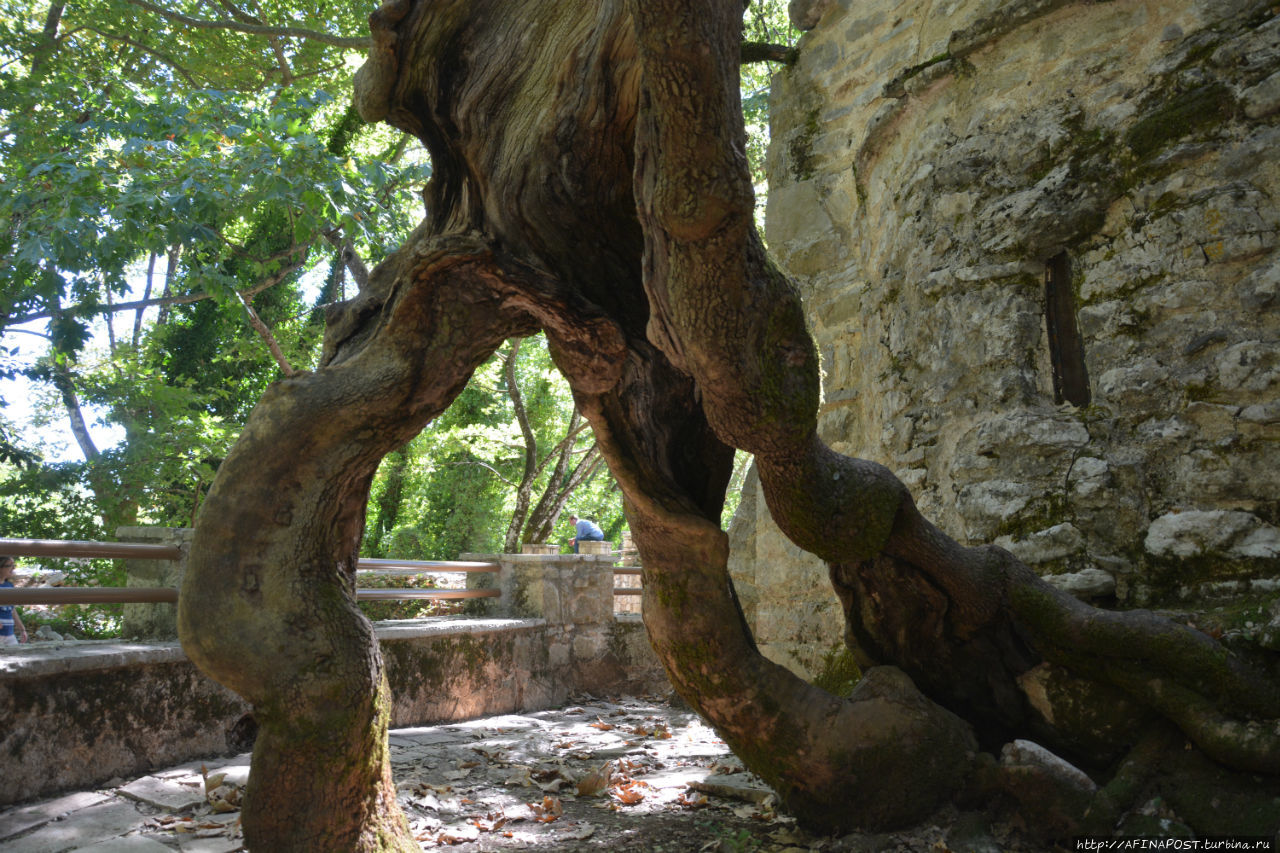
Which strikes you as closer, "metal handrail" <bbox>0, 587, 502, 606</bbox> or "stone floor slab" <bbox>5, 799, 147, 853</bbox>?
"stone floor slab" <bbox>5, 799, 147, 853</bbox>

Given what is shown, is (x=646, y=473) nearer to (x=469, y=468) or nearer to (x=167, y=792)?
(x=167, y=792)

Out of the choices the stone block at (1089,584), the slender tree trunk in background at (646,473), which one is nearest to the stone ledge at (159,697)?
the slender tree trunk in background at (646,473)

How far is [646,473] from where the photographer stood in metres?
3.29

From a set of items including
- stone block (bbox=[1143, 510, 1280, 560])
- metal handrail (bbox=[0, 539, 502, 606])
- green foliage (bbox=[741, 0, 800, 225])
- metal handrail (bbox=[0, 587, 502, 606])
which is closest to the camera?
stone block (bbox=[1143, 510, 1280, 560])

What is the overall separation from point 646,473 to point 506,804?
1.75 meters

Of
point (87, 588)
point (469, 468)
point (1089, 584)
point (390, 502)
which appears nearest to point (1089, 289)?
point (1089, 584)

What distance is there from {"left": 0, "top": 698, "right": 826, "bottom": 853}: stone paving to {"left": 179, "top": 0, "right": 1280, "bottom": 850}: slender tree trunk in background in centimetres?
48

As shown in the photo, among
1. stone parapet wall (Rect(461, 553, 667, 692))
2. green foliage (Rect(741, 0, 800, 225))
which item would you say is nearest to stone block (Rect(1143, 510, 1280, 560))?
stone parapet wall (Rect(461, 553, 667, 692))

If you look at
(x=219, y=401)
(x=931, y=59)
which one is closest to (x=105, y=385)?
(x=219, y=401)

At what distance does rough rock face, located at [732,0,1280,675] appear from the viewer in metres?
3.05

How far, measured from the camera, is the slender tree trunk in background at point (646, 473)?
2.43m

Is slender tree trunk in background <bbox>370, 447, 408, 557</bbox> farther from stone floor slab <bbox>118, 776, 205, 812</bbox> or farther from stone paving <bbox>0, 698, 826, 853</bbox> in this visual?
stone floor slab <bbox>118, 776, 205, 812</bbox>

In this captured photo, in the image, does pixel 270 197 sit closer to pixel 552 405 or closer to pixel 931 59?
pixel 931 59

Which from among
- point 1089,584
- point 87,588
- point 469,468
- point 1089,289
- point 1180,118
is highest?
point 1180,118
